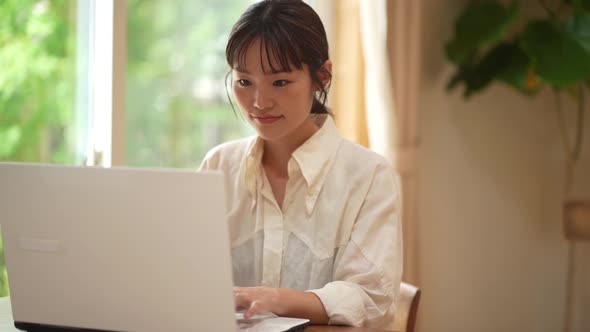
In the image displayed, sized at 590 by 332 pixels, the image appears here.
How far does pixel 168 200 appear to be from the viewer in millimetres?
1101

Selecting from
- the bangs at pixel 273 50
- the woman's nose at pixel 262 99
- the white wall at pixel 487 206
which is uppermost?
the bangs at pixel 273 50

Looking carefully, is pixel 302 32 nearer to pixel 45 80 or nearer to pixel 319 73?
pixel 319 73

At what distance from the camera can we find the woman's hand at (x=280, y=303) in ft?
4.25

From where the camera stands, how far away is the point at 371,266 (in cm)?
152

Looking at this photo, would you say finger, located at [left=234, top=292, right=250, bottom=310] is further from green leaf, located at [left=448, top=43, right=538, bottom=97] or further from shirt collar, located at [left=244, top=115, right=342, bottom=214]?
green leaf, located at [left=448, top=43, right=538, bottom=97]

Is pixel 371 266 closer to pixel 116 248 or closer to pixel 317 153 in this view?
pixel 317 153

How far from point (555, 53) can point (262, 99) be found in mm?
2142

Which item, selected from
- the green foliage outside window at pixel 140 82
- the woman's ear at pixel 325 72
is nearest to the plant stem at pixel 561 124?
the green foliage outside window at pixel 140 82

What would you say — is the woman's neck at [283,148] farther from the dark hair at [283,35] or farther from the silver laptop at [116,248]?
the silver laptop at [116,248]

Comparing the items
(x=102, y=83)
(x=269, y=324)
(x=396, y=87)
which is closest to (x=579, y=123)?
(x=396, y=87)

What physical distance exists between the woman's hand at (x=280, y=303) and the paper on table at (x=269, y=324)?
0.05 feet

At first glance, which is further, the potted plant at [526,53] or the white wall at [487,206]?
the white wall at [487,206]

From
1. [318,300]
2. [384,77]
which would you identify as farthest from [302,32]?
[384,77]

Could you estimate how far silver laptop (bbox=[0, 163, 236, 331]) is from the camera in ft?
3.59
